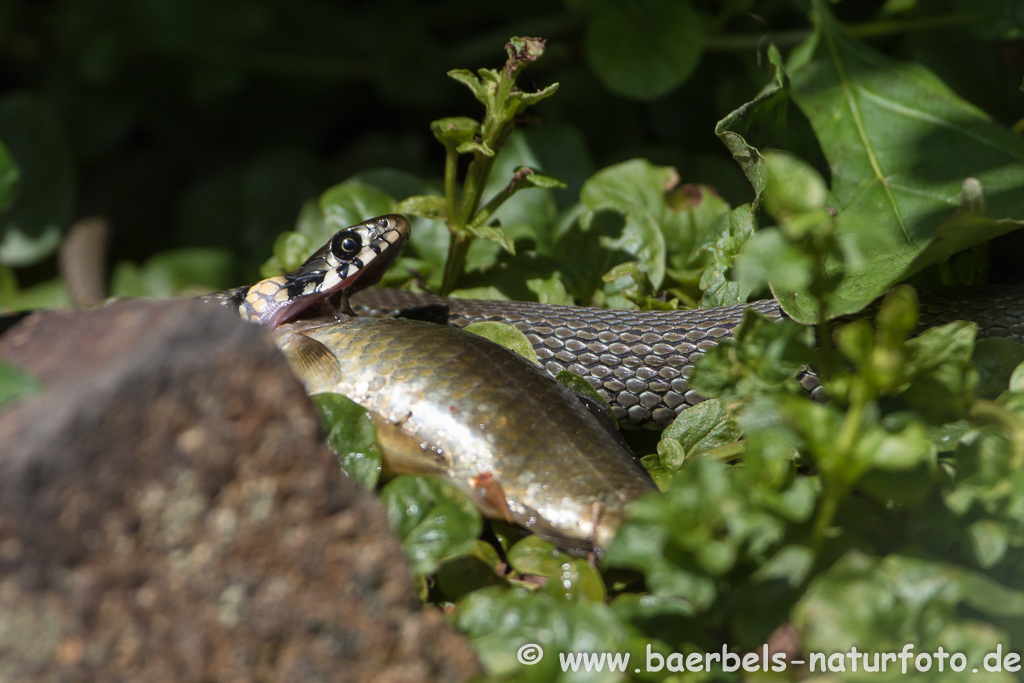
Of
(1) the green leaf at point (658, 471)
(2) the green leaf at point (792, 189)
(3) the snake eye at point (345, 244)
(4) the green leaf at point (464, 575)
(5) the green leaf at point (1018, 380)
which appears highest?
(2) the green leaf at point (792, 189)

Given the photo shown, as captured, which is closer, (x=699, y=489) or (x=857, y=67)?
(x=699, y=489)

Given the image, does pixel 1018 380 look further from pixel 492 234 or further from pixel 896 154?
pixel 492 234

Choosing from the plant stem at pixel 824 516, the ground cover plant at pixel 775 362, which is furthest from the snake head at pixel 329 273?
the plant stem at pixel 824 516

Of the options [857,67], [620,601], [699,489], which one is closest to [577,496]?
[620,601]

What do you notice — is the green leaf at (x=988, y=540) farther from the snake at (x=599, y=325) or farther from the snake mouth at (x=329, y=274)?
the snake mouth at (x=329, y=274)

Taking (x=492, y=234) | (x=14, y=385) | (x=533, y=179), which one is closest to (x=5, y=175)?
(x=492, y=234)

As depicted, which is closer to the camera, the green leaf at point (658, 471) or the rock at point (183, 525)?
the rock at point (183, 525)

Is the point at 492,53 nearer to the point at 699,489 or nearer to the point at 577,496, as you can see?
the point at 577,496

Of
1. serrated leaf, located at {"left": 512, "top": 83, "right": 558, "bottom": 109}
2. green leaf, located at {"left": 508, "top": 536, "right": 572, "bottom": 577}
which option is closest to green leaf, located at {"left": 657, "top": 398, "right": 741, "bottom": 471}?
green leaf, located at {"left": 508, "top": 536, "right": 572, "bottom": 577}
